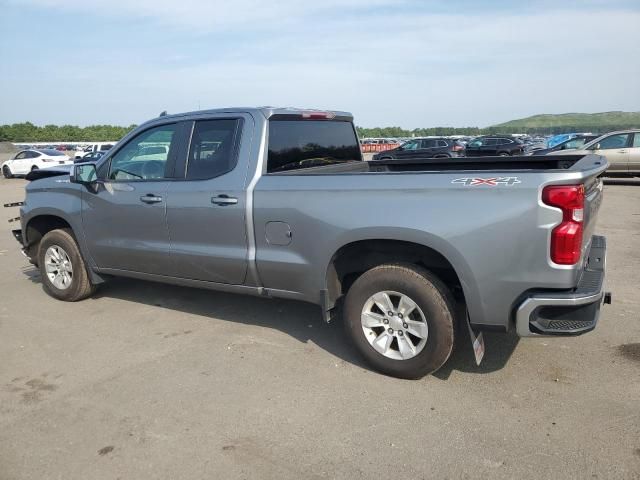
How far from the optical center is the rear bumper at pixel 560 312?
312 cm

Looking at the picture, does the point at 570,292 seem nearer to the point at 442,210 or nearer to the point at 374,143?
the point at 442,210

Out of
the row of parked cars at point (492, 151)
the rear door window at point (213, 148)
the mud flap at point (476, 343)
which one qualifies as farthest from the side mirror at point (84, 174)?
the row of parked cars at point (492, 151)

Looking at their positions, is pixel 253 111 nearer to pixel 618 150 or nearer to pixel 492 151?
pixel 618 150

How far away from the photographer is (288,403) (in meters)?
3.48

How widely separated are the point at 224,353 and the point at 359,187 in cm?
178

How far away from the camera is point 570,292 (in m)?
3.18

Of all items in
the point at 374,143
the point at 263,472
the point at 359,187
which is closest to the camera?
the point at 263,472

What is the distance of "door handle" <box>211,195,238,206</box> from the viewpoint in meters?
4.20

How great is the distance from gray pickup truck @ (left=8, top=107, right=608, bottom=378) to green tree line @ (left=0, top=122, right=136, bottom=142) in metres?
63.8

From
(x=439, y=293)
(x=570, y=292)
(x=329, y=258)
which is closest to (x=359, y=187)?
(x=329, y=258)

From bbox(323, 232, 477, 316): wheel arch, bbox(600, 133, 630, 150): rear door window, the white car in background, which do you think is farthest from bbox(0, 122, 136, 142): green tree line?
bbox(323, 232, 477, 316): wheel arch

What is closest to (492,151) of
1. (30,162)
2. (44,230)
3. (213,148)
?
(44,230)

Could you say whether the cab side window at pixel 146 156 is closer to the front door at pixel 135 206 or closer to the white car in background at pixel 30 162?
the front door at pixel 135 206

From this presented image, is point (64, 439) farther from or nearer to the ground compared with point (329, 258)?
nearer to the ground
